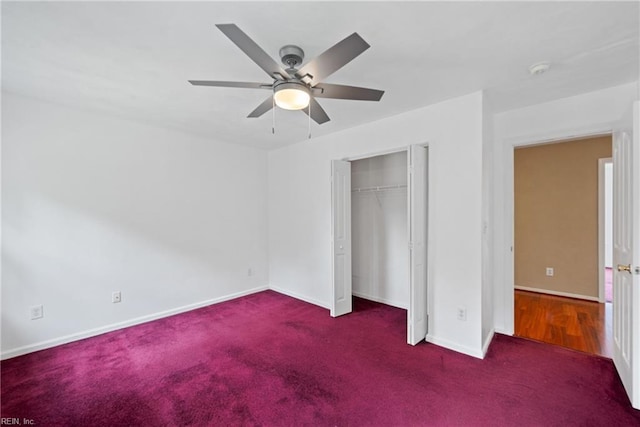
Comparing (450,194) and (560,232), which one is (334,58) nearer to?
(450,194)

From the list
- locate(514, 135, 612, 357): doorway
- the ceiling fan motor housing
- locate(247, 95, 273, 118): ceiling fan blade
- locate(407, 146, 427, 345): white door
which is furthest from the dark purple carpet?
the ceiling fan motor housing

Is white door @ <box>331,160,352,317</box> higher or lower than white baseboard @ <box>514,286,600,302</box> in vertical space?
higher

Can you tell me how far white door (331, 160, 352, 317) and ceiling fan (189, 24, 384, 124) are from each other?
5.41 ft

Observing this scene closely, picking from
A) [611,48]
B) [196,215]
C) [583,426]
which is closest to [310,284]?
[196,215]

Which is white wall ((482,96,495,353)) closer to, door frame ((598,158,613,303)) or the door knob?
the door knob

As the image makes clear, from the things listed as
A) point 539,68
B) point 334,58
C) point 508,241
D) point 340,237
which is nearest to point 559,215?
point 508,241

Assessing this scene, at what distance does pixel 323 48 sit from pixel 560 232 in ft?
16.1

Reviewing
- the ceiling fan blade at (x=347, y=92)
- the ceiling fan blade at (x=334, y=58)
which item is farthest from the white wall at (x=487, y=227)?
the ceiling fan blade at (x=334, y=58)

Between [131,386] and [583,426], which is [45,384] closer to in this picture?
[131,386]

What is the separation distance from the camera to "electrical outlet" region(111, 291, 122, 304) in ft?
11.0

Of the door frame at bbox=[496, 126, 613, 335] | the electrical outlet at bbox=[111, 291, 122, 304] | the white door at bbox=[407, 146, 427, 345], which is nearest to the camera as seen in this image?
the white door at bbox=[407, 146, 427, 345]

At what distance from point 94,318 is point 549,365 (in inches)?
187

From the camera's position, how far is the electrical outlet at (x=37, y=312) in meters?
2.83

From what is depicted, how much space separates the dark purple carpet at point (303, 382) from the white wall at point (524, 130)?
639 millimetres
